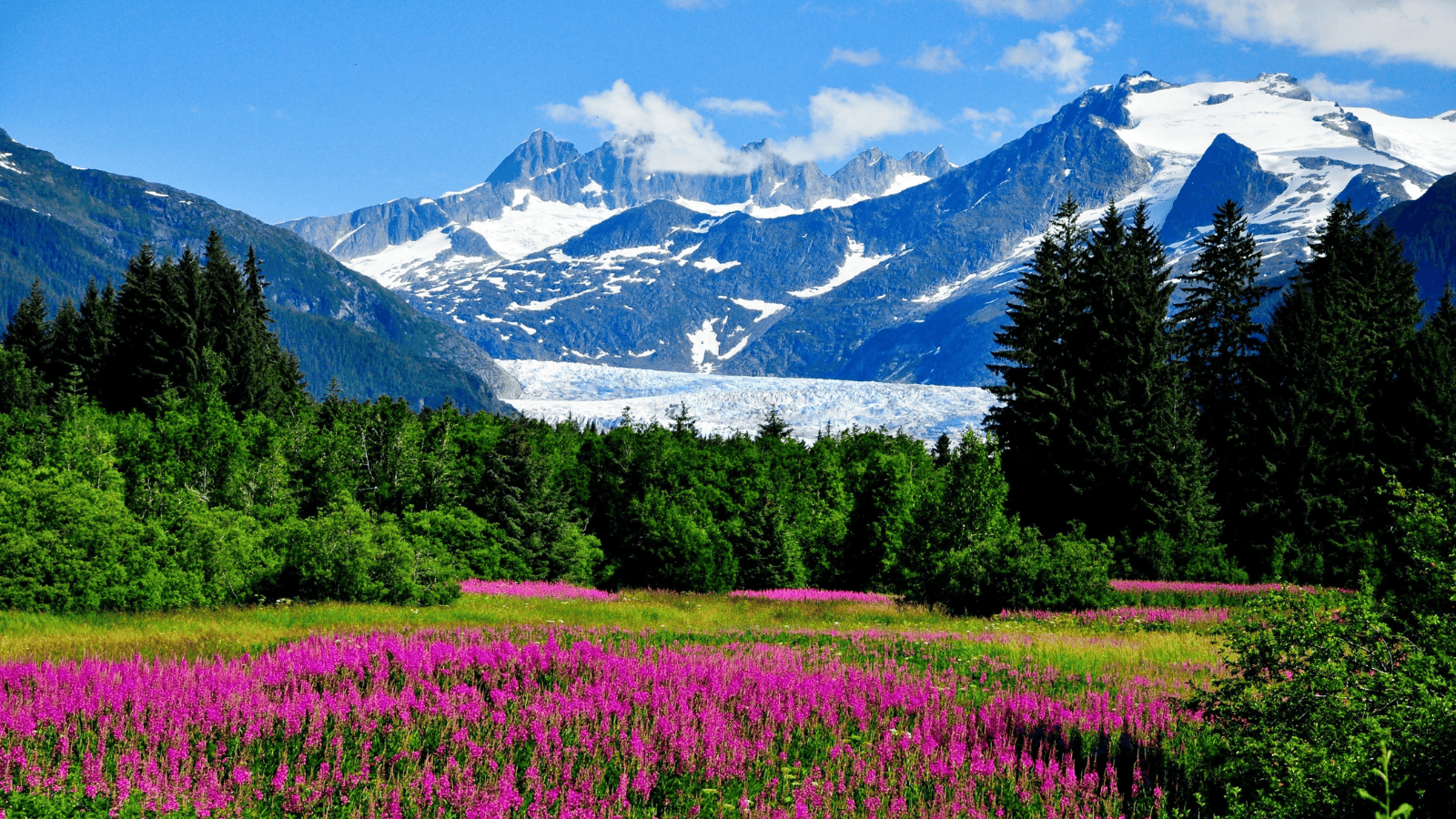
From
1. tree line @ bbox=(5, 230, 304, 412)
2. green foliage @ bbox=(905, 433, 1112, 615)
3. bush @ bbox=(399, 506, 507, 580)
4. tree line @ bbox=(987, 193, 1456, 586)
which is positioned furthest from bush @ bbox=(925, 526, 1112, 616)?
tree line @ bbox=(5, 230, 304, 412)

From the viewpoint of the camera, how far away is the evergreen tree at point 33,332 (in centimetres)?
7319

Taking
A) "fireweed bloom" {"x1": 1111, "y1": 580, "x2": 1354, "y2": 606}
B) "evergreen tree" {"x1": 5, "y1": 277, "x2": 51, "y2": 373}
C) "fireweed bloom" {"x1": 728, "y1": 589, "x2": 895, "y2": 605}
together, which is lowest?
"fireweed bloom" {"x1": 728, "y1": 589, "x2": 895, "y2": 605}

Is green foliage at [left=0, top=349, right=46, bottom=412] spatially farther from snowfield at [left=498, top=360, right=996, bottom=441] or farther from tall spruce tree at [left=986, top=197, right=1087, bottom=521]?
snowfield at [left=498, top=360, right=996, bottom=441]

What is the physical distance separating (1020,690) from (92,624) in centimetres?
1418

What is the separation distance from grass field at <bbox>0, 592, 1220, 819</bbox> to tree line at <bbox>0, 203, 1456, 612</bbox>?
969cm

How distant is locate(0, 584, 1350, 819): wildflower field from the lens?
5883 mm

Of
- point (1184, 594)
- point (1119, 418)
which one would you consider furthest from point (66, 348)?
point (1184, 594)

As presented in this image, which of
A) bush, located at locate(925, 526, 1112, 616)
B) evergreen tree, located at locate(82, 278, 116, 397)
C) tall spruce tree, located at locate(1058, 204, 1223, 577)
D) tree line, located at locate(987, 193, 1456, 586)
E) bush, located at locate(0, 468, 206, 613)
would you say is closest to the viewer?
bush, located at locate(0, 468, 206, 613)

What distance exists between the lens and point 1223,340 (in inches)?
1688

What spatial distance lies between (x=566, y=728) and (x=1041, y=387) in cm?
3840

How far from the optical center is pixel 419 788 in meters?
5.89

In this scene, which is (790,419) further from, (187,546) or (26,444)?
(187,546)

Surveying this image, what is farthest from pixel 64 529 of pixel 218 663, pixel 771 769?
pixel 771 769

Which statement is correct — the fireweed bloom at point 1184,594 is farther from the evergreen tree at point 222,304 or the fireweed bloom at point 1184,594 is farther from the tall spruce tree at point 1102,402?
the evergreen tree at point 222,304
